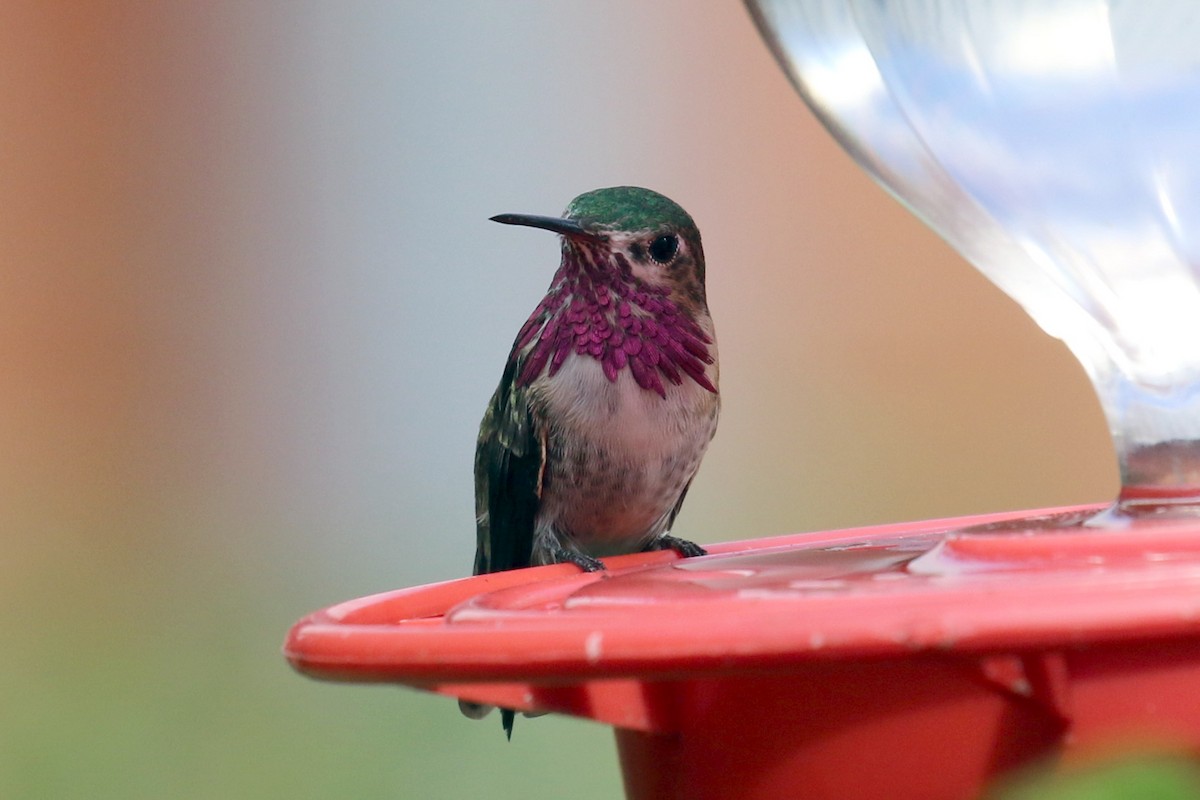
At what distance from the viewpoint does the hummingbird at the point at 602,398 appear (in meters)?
1.73

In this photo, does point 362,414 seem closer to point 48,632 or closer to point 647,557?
point 48,632

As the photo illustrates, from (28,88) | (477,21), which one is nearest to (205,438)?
(28,88)

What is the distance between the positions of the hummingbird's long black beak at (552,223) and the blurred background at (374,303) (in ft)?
5.74

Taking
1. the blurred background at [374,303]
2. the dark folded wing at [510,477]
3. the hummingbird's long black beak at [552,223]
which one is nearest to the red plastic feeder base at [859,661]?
the hummingbird's long black beak at [552,223]

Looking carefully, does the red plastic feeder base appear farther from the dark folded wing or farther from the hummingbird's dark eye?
the hummingbird's dark eye

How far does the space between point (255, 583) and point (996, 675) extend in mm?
3147

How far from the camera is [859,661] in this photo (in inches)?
18.1

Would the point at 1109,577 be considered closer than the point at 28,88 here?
Yes

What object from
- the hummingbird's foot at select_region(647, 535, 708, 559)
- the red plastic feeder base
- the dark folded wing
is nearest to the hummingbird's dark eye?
the dark folded wing

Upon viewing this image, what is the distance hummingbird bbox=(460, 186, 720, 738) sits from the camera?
1.73m

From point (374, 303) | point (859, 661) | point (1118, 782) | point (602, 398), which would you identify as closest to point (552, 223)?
point (602, 398)

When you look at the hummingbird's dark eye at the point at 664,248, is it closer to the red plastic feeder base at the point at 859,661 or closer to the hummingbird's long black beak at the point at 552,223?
the hummingbird's long black beak at the point at 552,223

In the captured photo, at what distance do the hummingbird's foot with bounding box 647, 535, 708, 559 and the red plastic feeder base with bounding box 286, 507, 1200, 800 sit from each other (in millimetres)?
543

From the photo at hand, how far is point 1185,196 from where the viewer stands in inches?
31.5
